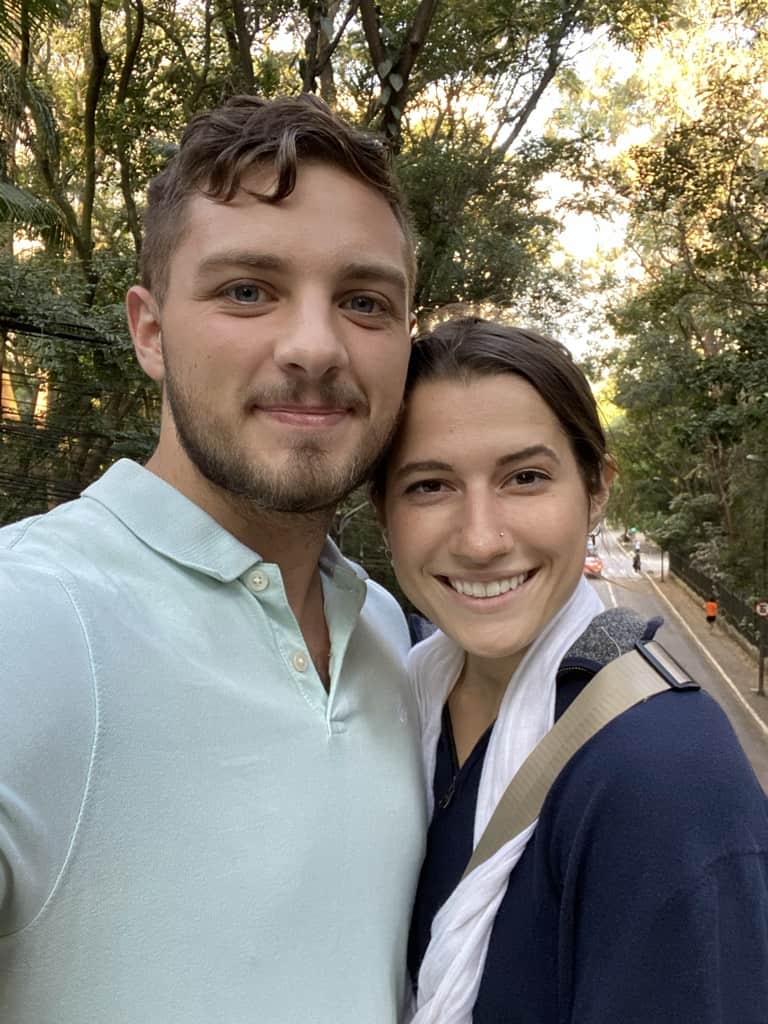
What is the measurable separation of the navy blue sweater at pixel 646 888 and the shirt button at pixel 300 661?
403mm

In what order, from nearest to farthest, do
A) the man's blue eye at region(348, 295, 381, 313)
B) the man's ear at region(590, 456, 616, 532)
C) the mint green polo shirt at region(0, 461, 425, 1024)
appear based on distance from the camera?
the mint green polo shirt at region(0, 461, 425, 1024)
the man's blue eye at region(348, 295, 381, 313)
the man's ear at region(590, 456, 616, 532)

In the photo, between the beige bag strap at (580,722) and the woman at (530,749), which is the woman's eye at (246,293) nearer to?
the woman at (530,749)

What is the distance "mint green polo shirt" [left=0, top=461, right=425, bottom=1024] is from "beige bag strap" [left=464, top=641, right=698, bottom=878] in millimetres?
191

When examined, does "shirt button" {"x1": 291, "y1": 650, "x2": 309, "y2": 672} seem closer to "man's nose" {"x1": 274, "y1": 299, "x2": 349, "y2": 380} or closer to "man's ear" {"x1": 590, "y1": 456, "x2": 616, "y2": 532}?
"man's nose" {"x1": 274, "y1": 299, "x2": 349, "y2": 380}

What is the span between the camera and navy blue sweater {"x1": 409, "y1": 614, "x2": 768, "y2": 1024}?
3.41ft

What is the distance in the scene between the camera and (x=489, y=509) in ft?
4.69

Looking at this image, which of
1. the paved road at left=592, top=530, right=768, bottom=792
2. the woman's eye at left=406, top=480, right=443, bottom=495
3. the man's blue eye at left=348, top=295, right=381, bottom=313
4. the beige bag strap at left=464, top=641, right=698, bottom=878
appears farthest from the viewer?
the paved road at left=592, top=530, right=768, bottom=792

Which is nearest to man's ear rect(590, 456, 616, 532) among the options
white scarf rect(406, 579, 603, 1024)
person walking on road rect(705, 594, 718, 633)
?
white scarf rect(406, 579, 603, 1024)

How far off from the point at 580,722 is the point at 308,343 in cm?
70

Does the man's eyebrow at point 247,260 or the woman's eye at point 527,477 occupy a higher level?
the man's eyebrow at point 247,260

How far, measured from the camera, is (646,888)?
3.46 ft

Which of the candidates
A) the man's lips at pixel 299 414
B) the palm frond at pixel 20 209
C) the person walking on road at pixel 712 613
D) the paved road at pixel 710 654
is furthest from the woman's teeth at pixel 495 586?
the person walking on road at pixel 712 613

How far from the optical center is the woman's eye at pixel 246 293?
1.31 meters

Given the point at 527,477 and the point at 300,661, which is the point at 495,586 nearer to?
the point at 527,477
